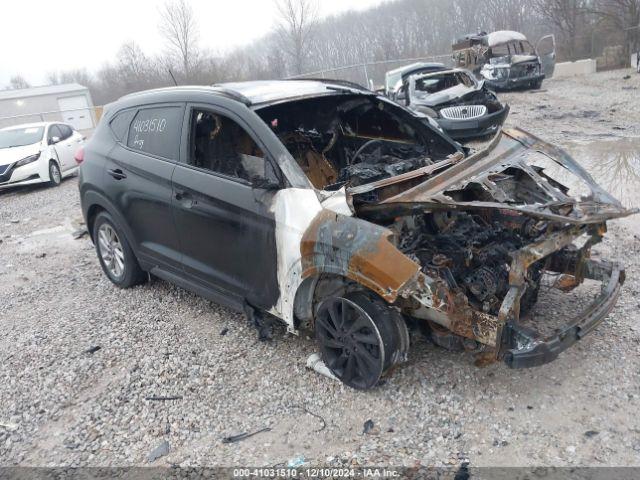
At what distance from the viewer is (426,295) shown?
9.45ft

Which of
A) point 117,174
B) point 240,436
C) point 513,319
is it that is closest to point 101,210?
point 117,174

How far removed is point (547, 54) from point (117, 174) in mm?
21600

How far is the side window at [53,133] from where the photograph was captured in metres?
11.9

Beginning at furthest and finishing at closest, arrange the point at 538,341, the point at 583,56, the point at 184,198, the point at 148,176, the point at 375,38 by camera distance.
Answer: the point at 375,38 < the point at 583,56 < the point at 148,176 < the point at 184,198 < the point at 538,341

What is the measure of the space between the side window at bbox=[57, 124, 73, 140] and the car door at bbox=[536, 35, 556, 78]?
17589 millimetres

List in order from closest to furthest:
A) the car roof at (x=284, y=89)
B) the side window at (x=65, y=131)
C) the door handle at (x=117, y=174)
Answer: the car roof at (x=284, y=89) < the door handle at (x=117, y=174) < the side window at (x=65, y=131)

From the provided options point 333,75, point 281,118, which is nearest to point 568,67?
point 333,75

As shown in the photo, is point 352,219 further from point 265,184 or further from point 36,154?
point 36,154

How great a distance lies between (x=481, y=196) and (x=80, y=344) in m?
3.31

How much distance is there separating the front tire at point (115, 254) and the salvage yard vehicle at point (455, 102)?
701 cm

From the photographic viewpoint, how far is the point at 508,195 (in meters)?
3.64

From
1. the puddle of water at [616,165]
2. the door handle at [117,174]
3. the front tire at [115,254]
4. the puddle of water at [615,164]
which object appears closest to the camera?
the door handle at [117,174]

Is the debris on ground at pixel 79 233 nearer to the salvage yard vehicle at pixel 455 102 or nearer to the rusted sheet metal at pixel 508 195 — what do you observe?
the rusted sheet metal at pixel 508 195

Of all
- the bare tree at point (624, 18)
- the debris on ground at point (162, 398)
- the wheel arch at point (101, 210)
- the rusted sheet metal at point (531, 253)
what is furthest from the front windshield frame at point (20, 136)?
the bare tree at point (624, 18)
